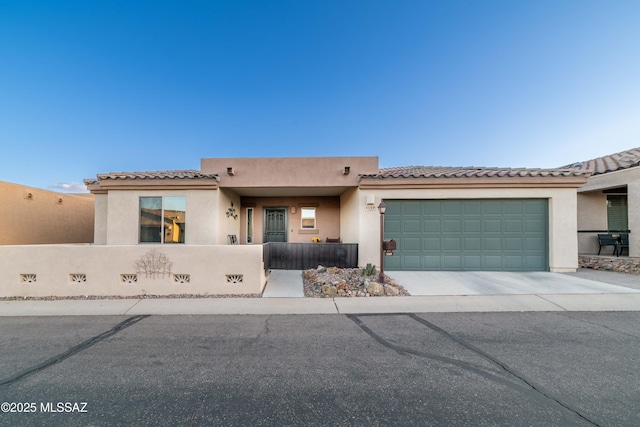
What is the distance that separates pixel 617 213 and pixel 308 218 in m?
12.7

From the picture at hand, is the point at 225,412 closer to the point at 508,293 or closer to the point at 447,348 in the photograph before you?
the point at 447,348

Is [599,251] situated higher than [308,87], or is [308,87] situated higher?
[308,87]

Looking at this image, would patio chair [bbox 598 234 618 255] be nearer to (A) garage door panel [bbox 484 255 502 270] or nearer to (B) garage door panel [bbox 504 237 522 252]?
(B) garage door panel [bbox 504 237 522 252]

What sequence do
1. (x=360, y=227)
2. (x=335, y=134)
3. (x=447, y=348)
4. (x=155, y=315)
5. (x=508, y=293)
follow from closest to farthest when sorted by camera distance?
(x=447, y=348)
(x=155, y=315)
(x=508, y=293)
(x=360, y=227)
(x=335, y=134)

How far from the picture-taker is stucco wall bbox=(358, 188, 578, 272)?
8.38m

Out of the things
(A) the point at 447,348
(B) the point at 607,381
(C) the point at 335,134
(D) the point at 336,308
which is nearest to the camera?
(B) the point at 607,381

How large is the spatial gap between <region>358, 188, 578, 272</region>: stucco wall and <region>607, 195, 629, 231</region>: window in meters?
3.51

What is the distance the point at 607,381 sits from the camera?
2760mm

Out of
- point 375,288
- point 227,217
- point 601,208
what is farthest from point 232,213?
point 601,208

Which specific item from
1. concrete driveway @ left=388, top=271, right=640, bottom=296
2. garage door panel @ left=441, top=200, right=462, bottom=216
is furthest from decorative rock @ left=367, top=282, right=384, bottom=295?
garage door panel @ left=441, top=200, right=462, bottom=216

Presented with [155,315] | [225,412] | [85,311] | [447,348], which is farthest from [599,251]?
[85,311]

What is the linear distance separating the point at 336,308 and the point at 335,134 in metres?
11.8

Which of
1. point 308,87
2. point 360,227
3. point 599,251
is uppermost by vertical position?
point 308,87

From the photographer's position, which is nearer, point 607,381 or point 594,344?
point 607,381
